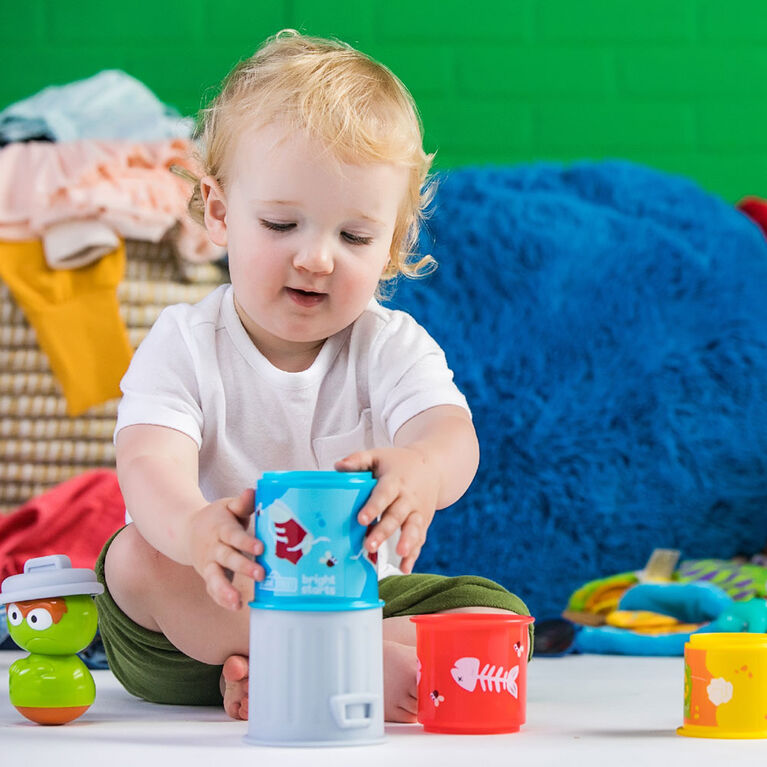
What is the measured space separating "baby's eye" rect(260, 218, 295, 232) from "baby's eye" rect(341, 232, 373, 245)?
45 millimetres

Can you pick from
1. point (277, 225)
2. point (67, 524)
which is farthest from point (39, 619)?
point (67, 524)

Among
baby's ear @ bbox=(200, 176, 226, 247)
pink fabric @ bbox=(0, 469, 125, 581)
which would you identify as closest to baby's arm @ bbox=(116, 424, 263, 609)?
baby's ear @ bbox=(200, 176, 226, 247)

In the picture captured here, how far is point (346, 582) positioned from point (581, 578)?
1.11m

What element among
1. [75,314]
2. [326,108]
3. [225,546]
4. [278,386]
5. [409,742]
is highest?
[326,108]

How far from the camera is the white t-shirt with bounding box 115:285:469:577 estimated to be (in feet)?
3.69

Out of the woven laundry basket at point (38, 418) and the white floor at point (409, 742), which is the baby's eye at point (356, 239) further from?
the woven laundry basket at point (38, 418)

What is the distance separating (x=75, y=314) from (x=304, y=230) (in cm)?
98

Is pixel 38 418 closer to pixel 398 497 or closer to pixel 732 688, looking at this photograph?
pixel 398 497

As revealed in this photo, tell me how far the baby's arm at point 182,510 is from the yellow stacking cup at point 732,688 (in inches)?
13.1

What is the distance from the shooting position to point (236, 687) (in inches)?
39.4

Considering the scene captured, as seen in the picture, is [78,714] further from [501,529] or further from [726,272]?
[726,272]

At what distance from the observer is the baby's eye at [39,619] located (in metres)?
0.92

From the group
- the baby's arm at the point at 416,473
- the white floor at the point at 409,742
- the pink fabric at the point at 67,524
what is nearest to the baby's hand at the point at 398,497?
the baby's arm at the point at 416,473

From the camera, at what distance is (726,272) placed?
199 cm
